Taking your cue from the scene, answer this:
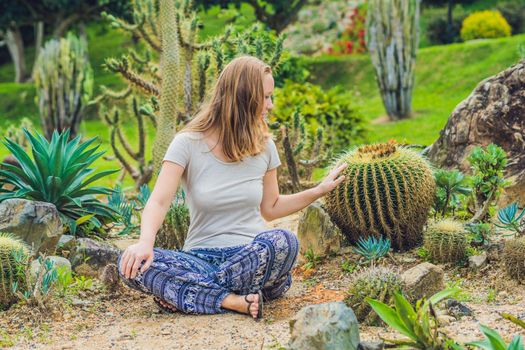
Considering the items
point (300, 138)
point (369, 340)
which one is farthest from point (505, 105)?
point (369, 340)

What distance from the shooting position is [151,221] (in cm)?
437

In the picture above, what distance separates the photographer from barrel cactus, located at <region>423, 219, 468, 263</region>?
17.5ft

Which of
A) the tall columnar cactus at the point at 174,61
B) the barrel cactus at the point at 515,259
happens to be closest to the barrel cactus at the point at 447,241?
the barrel cactus at the point at 515,259

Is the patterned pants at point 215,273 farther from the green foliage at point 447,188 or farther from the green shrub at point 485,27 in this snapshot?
the green shrub at point 485,27

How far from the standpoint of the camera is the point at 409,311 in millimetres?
3594

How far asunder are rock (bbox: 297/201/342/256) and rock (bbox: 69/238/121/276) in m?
1.38

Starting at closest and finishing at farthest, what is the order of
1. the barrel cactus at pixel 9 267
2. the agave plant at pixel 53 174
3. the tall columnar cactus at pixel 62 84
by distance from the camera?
the barrel cactus at pixel 9 267
the agave plant at pixel 53 174
the tall columnar cactus at pixel 62 84

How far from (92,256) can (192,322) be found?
1.45 metres

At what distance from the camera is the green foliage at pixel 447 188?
5.94m

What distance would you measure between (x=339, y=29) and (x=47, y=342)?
62.2ft

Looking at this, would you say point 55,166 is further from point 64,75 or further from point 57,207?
point 64,75

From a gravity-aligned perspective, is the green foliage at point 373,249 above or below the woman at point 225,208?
below

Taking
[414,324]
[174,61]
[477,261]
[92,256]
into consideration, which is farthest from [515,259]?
[174,61]

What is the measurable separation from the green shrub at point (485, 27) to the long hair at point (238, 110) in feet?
55.6
